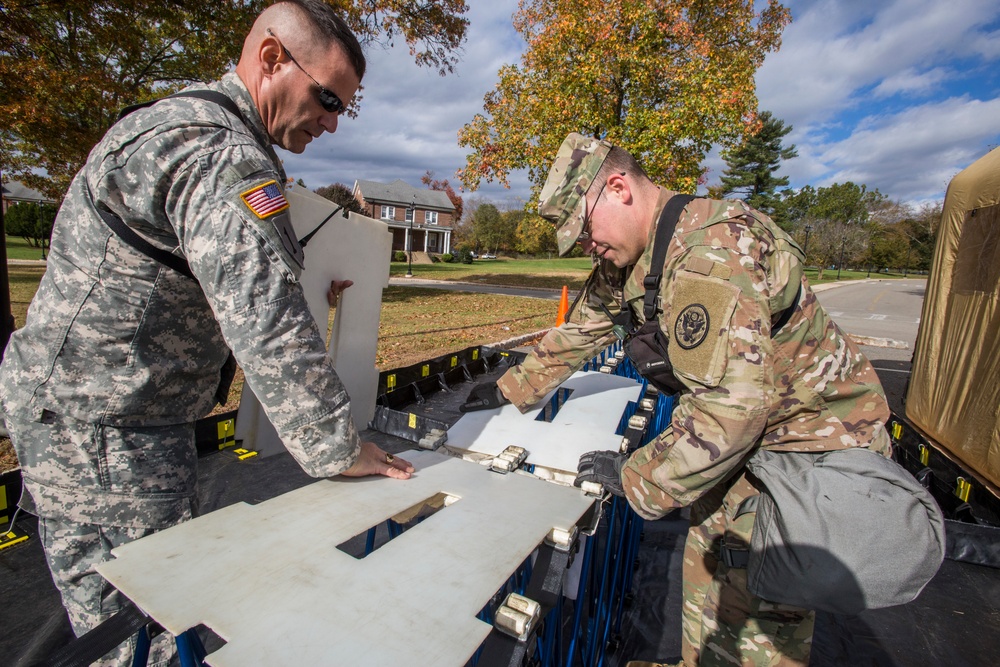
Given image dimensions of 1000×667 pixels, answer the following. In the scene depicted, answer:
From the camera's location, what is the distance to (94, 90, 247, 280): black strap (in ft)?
3.97

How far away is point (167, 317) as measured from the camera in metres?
1.32

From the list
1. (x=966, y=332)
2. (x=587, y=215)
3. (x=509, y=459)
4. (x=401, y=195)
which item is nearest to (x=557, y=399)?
(x=509, y=459)

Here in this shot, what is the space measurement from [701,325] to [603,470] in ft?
2.14

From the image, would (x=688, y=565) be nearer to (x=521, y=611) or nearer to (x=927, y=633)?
(x=521, y=611)

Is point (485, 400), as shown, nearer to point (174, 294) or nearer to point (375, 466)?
point (375, 466)

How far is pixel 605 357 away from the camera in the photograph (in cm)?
461

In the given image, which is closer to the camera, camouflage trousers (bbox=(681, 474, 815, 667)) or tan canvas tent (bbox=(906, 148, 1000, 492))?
camouflage trousers (bbox=(681, 474, 815, 667))

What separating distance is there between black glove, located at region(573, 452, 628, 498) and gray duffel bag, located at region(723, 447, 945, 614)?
0.44 m

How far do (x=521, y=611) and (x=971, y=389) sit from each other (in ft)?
16.3

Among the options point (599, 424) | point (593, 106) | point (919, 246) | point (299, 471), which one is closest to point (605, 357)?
point (599, 424)

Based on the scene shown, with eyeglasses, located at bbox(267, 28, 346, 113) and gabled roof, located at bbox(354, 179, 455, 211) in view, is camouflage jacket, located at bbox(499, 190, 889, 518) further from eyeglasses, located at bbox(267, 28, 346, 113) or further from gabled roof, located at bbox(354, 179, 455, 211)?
gabled roof, located at bbox(354, 179, 455, 211)

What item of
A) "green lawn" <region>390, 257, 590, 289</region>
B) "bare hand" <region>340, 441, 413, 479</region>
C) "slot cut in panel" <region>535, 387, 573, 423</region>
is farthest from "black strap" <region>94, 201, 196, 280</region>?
"green lawn" <region>390, 257, 590, 289</region>

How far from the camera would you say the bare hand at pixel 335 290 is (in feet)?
8.04

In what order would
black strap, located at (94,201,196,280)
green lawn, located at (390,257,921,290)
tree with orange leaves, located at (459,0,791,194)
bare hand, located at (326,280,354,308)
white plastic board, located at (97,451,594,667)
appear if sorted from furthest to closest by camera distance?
green lawn, located at (390,257,921,290), tree with orange leaves, located at (459,0,791,194), bare hand, located at (326,280,354,308), black strap, located at (94,201,196,280), white plastic board, located at (97,451,594,667)
